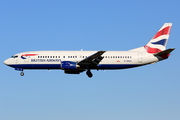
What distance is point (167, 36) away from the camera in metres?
81.7

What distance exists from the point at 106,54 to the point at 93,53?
2.35 meters

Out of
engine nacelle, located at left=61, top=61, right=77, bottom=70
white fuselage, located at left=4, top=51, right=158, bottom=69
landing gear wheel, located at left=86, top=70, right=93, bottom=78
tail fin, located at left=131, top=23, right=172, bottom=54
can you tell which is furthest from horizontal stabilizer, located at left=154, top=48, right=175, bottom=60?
engine nacelle, located at left=61, top=61, right=77, bottom=70

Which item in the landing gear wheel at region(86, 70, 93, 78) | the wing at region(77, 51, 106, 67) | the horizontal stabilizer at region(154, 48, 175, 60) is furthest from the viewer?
the landing gear wheel at region(86, 70, 93, 78)

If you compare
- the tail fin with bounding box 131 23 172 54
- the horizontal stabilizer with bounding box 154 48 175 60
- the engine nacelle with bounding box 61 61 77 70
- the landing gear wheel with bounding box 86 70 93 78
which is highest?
the tail fin with bounding box 131 23 172 54

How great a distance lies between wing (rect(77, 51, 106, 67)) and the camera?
75275 millimetres

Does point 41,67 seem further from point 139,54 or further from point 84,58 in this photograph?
point 139,54

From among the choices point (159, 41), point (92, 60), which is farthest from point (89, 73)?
point (159, 41)

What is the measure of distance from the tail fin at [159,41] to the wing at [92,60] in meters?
9.16

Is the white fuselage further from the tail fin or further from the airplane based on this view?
the tail fin

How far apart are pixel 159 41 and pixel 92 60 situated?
13.7 meters

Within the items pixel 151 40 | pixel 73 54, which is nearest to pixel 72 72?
pixel 73 54

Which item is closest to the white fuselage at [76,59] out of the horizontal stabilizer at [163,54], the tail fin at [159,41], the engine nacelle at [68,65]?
the horizontal stabilizer at [163,54]

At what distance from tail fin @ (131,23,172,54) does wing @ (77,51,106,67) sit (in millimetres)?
9162

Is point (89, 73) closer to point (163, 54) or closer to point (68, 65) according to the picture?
point (68, 65)
